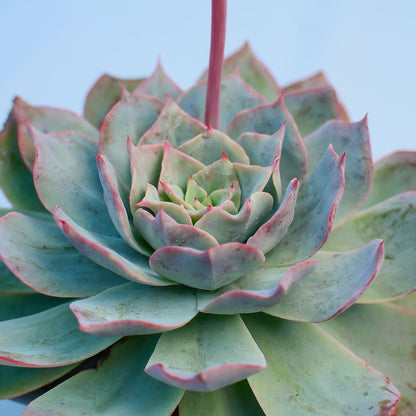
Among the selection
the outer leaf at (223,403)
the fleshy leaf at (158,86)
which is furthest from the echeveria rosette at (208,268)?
the fleshy leaf at (158,86)

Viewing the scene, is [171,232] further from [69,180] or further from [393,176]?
[393,176]

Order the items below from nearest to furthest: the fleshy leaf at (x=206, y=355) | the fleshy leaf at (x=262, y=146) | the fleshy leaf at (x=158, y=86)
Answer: the fleshy leaf at (x=206, y=355) → the fleshy leaf at (x=262, y=146) → the fleshy leaf at (x=158, y=86)

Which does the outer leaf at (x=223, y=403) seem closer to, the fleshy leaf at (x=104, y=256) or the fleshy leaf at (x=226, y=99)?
the fleshy leaf at (x=104, y=256)

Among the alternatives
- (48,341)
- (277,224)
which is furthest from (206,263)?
(48,341)

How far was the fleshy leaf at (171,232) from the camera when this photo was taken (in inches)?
25.3

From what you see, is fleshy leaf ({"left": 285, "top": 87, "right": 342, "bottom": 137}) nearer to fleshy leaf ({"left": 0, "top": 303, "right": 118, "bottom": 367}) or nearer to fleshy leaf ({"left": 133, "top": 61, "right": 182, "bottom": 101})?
fleshy leaf ({"left": 133, "top": 61, "right": 182, "bottom": 101})

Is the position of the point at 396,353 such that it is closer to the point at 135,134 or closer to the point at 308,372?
the point at 308,372

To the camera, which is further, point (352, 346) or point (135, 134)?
point (135, 134)

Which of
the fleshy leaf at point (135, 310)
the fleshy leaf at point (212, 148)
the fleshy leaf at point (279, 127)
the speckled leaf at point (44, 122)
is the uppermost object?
the fleshy leaf at point (279, 127)

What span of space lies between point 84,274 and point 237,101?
16.1 inches

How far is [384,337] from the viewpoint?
2.45ft

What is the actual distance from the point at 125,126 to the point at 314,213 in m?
0.35

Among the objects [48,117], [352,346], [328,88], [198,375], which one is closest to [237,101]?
[328,88]

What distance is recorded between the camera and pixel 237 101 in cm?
96
